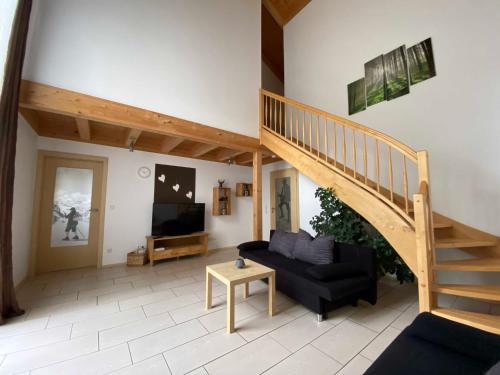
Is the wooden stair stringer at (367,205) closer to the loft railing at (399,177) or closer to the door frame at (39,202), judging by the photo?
the loft railing at (399,177)

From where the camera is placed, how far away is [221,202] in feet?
17.4

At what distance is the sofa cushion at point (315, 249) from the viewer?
8.73 feet

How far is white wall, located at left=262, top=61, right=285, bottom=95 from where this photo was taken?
6582mm

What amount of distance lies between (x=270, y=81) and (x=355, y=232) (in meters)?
5.73

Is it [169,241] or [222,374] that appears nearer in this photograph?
[222,374]

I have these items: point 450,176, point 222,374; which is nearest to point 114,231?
point 222,374

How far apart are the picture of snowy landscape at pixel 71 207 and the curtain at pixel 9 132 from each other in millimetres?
1693

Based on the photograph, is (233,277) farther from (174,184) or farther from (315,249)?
(174,184)

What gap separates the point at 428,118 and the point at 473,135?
55 centimetres

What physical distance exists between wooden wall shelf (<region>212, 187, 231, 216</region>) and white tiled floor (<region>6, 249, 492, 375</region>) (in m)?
2.39

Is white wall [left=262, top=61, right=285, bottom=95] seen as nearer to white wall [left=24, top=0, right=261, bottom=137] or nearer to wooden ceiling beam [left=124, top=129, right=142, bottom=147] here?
white wall [left=24, top=0, right=261, bottom=137]

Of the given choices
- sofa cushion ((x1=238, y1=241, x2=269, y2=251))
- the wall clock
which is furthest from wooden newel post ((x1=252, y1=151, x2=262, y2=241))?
the wall clock

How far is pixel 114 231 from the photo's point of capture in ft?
13.2

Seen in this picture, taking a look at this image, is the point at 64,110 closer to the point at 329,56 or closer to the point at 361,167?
the point at 361,167
